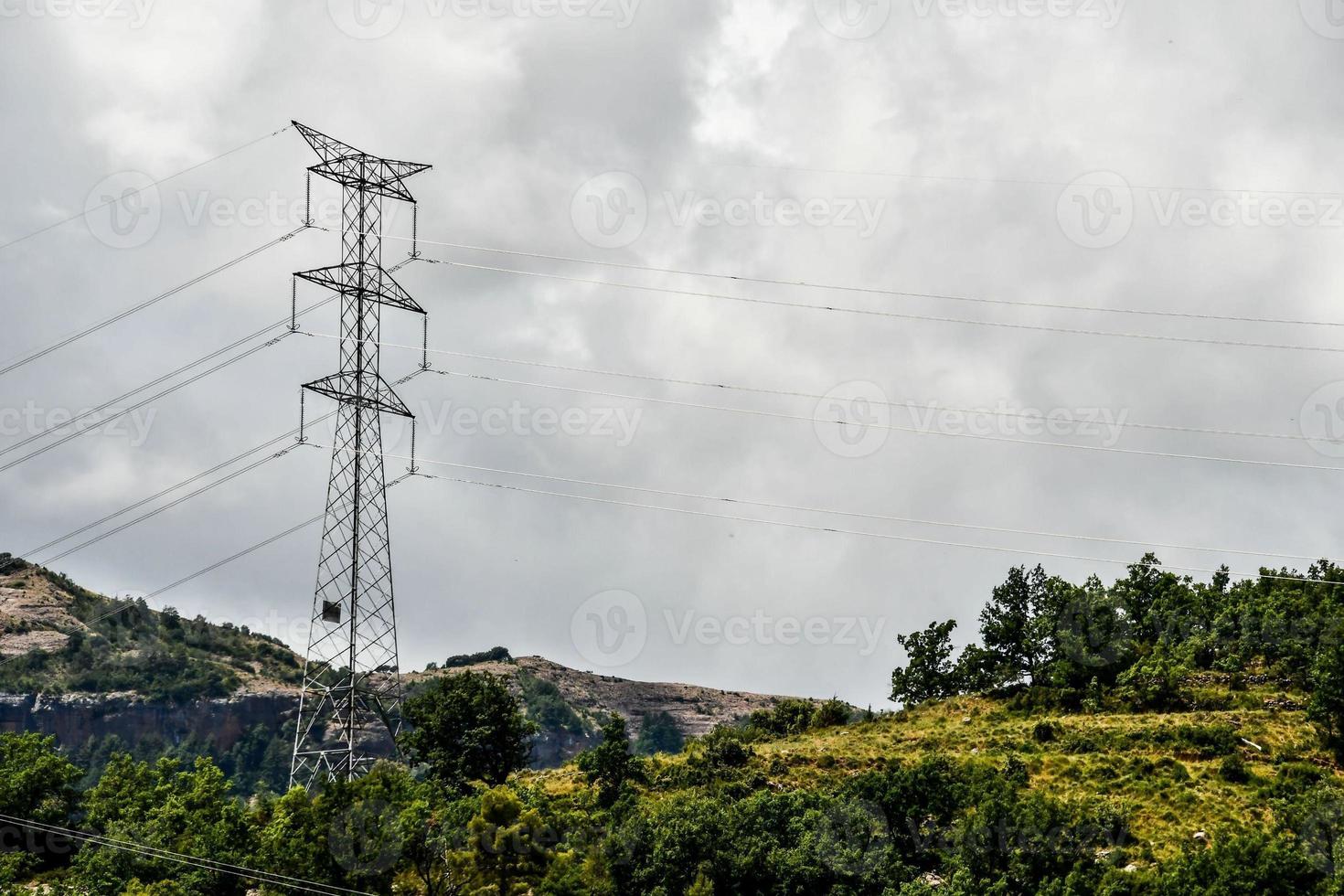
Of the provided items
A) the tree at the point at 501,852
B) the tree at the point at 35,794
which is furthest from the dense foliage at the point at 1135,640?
the tree at the point at 35,794

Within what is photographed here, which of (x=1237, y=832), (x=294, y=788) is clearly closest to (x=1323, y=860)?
(x=1237, y=832)

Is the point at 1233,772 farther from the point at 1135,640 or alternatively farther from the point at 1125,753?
the point at 1135,640

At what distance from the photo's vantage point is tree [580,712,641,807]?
85688 mm

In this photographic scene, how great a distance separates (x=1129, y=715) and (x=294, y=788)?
60190 millimetres

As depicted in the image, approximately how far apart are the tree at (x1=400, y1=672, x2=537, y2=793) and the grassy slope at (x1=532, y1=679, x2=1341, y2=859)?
4.28 meters

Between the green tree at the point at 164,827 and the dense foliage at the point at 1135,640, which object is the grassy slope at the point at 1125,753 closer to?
the dense foliage at the point at 1135,640

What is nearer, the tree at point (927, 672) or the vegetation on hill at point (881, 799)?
the vegetation on hill at point (881, 799)

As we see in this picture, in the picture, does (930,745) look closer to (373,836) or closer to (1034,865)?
(1034,865)

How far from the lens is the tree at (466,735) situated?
8662 centimetres

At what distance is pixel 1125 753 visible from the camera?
277ft

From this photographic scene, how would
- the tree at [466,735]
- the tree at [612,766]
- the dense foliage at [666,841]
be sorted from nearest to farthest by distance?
the dense foliage at [666,841] < the tree at [612,766] < the tree at [466,735]

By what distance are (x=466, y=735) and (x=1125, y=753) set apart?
142 ft

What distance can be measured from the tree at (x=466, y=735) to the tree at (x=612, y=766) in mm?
4977

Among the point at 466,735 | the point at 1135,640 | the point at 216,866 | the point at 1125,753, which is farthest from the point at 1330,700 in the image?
the point at 216,866
